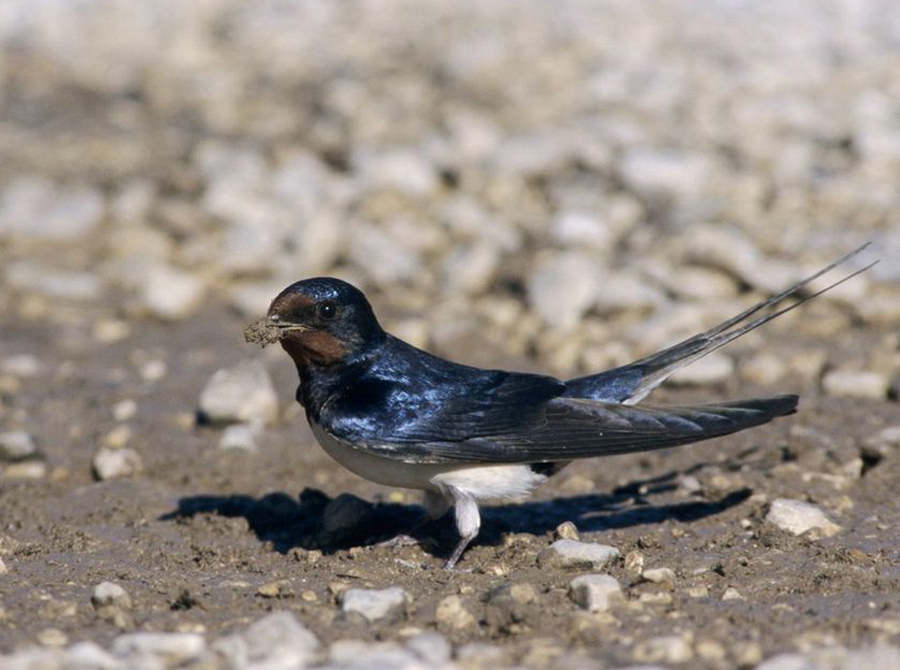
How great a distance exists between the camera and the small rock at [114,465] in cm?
574

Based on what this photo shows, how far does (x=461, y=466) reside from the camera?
4.74 metres

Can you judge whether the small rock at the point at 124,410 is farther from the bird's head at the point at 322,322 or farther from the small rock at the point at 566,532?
the small rock at the point at 566,532

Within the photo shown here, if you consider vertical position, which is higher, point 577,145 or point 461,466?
point 577,145

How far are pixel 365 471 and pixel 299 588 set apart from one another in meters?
0.61

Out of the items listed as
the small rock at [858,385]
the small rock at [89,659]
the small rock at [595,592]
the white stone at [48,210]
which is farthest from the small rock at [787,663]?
the white stone at [48,210]

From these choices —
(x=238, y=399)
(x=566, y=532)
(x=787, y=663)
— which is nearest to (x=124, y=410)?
(x=238, y=399)

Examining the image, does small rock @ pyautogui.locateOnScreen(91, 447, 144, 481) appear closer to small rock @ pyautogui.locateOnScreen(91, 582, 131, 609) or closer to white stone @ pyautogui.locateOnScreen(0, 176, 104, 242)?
small rock @ pyautogui.locateOnScreen(91, 582, 131, 609)

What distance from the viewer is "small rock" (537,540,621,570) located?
4469mm

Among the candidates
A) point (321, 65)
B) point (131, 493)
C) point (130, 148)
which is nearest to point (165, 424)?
point (131, 493)

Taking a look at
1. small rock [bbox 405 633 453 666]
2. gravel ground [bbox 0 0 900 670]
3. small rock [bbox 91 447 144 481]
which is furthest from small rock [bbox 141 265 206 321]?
small rock [bbox 405 633 453 666]

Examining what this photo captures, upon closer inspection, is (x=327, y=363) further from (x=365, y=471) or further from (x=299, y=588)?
(x=299, y=588)

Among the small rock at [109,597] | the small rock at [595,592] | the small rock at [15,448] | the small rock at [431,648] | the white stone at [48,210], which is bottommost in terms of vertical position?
the small rock at [109,597]

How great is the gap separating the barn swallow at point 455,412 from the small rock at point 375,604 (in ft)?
2.41

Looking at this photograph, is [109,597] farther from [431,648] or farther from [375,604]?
[431,648]
